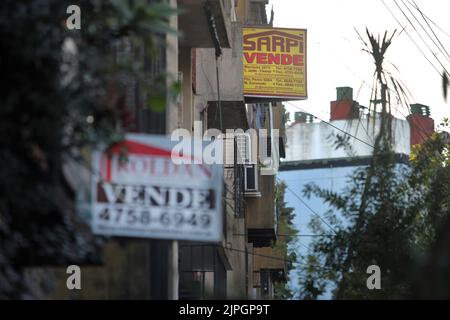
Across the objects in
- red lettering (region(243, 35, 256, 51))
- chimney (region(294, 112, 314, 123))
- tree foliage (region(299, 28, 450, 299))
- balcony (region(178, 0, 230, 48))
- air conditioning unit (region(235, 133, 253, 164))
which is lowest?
tree foliage (region(299, 28, 450, 299))

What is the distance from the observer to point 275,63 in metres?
28.2

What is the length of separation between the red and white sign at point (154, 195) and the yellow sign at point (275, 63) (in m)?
18.5

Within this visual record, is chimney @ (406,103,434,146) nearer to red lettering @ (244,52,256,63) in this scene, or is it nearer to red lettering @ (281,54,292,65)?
red lettering @ (281,54,292,65)

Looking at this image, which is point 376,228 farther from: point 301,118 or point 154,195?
point 301,118

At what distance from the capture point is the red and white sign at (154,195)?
908cm

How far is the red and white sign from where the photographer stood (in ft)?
29.8

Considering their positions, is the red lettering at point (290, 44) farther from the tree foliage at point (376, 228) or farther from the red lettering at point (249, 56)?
the tree foliage at point (376, 228)

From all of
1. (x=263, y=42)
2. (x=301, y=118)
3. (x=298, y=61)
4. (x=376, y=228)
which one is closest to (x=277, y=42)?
(x=263, y=42)

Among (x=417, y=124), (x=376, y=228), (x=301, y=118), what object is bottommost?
(x=376, y=228)

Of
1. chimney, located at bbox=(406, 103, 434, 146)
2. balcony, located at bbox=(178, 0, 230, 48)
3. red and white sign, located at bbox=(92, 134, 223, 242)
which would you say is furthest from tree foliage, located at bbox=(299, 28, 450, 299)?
red and white sign, located at bbox=(92, 134, 223, 242)

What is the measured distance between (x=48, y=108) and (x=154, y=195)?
1.63m

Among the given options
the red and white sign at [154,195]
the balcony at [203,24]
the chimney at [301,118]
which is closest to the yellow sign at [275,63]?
the balcony at [203,24]

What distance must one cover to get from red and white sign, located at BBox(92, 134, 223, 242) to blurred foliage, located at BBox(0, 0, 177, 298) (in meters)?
0.43
